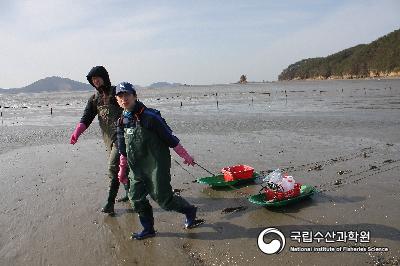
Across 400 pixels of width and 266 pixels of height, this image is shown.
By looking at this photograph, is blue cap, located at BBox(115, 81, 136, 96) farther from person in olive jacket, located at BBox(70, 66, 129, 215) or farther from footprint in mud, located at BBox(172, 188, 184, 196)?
footprint in mud, located at BBox(172, 188, 184, 196)

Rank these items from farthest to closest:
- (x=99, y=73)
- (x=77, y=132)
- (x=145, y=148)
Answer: (x=77, y=132), (x=99, y=73), (x=145, y=148)

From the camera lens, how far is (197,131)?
1762cm

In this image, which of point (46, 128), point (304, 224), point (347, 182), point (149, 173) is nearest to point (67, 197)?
point (149, 173)

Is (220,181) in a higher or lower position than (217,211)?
higher

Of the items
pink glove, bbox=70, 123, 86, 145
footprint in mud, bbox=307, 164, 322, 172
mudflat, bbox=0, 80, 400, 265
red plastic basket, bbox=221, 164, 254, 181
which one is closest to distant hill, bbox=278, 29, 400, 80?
mudflat, bbox=0, 80, 400, 265

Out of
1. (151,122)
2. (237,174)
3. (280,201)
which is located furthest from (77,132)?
(280,201)

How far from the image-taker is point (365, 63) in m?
119

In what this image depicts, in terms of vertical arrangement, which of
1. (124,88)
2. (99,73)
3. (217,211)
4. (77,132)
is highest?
(99,73)

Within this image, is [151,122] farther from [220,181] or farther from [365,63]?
[365,63]

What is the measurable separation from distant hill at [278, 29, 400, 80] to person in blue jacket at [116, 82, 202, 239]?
10356 centimetres

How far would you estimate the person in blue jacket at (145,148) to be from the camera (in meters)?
5.49

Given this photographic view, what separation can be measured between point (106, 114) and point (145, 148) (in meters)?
1.76

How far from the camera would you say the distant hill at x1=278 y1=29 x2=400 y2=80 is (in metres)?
104

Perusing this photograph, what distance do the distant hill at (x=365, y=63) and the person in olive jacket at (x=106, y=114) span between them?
10279cm
